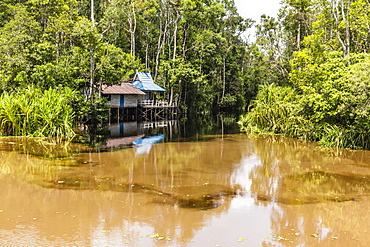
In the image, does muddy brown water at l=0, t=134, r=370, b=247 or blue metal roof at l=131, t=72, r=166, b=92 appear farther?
blue metal roof at l=131, t=72, r=166, b=92

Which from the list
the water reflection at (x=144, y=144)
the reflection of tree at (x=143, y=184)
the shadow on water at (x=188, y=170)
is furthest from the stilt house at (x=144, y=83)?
the reflection of tree at (x=143, y=184)

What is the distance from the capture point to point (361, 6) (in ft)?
57.4

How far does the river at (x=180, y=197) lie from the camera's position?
5.86 m

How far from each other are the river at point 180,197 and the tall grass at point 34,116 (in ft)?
6.68

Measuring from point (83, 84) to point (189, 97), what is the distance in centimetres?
1969

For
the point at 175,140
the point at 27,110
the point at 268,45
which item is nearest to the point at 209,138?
the point at 175,140

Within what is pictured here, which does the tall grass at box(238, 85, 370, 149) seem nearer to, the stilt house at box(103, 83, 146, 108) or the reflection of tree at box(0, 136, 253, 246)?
the reflection of tree at box(0, 136, 253, 246)

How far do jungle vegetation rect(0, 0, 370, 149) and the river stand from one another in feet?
7.89

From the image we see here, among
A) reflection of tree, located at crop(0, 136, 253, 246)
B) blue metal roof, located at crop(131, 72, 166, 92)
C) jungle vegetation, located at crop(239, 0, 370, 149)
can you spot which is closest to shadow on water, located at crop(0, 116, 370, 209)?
reflection of tree, located at crop(0, 136, 253, 246)

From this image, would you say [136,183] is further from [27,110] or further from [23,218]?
[27,110]

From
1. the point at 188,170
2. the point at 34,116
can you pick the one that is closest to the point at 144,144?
the point at 34,116

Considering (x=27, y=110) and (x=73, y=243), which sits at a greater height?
(x=27, y=110)

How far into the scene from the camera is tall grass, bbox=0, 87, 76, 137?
52.2 feet

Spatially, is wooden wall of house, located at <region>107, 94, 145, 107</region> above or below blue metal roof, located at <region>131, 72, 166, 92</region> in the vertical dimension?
below
